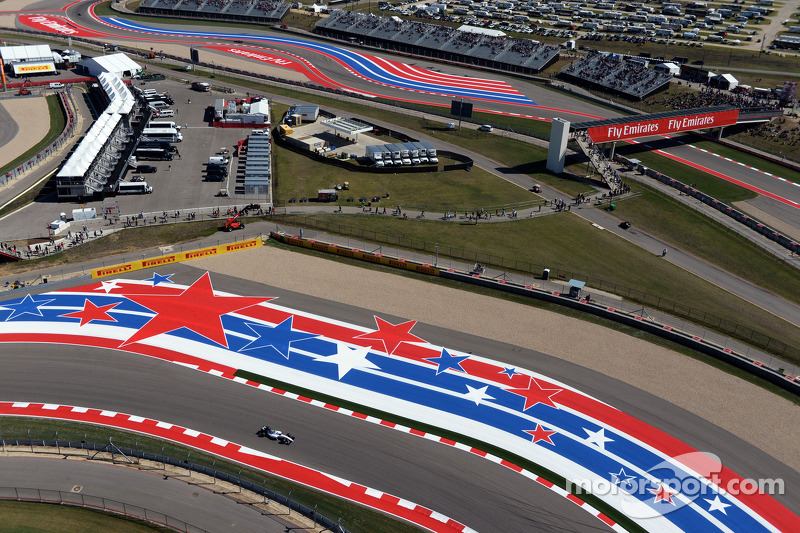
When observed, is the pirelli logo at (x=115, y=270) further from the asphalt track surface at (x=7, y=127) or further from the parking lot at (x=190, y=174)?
the asphalt track surface at (x=7, y=127)

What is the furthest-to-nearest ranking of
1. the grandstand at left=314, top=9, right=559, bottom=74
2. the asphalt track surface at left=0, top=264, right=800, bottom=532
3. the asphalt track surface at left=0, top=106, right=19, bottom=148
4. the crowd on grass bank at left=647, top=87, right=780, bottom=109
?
the grandstand at left=314, top=9, right=559, bottom=74 → the crowd on grass bank at left=647, top=87, right=780, bottom=109 → the asphalt track surface at left=0, top=106, right=19, bottom=148 → the asphalt track surface at left=0, top=264, right=800, bottom=532

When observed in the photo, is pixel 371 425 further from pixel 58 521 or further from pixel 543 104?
pixel 543 104

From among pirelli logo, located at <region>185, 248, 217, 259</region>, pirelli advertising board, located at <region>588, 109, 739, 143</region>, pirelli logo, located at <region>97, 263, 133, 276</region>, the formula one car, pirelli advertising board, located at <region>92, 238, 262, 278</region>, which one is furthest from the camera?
pirelli advertising board, located at <region>588, 109, 739, 143</region>

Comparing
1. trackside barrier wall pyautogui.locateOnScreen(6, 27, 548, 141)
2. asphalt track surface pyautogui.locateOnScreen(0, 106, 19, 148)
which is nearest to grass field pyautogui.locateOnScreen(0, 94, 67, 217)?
asphalt track surface pyautogui.locateOnScreen(0, 106, 19, 148)

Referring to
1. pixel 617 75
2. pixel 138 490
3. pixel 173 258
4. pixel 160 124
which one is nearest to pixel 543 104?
pixel 617 75

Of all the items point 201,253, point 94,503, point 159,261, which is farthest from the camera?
point 201,253

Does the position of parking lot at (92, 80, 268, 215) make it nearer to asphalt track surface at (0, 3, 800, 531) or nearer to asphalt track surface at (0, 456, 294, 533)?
asphalt track surface at (0, 3, 800, 531)

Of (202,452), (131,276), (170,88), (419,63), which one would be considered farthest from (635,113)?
(202,452)
